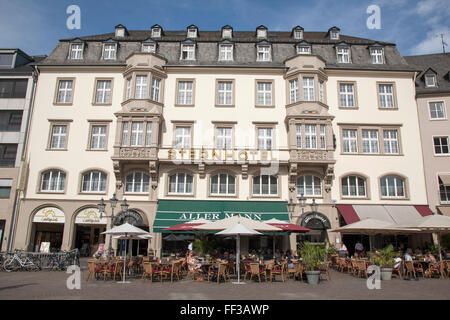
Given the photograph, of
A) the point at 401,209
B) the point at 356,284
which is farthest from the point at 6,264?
the point at 401,209

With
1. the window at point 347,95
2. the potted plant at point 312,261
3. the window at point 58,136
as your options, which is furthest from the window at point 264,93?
the window at point 58,136

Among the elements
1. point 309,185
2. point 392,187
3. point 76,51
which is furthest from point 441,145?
point 76,51

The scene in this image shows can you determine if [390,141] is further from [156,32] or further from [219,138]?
[156,32]

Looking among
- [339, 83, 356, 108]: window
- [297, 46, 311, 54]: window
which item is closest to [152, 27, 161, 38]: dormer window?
[297, 46, 311, 54]: window

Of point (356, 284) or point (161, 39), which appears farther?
point (161, 39)

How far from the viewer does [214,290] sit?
1265cm

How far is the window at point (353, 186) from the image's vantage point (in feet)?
81.3

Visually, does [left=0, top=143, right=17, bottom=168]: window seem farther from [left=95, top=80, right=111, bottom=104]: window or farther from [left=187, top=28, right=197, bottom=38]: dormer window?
[left=187, top=28, right=197, bottom=38]: dormer window

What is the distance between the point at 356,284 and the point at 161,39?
23.5m

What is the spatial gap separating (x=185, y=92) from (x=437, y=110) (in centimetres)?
1938

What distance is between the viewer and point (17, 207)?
24.6 metres

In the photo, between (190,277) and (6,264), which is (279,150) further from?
(6,264)

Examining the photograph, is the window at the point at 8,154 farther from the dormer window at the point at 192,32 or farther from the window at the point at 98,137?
the dormer window at the point at 192,32

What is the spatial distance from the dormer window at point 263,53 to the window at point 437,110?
1305cm
